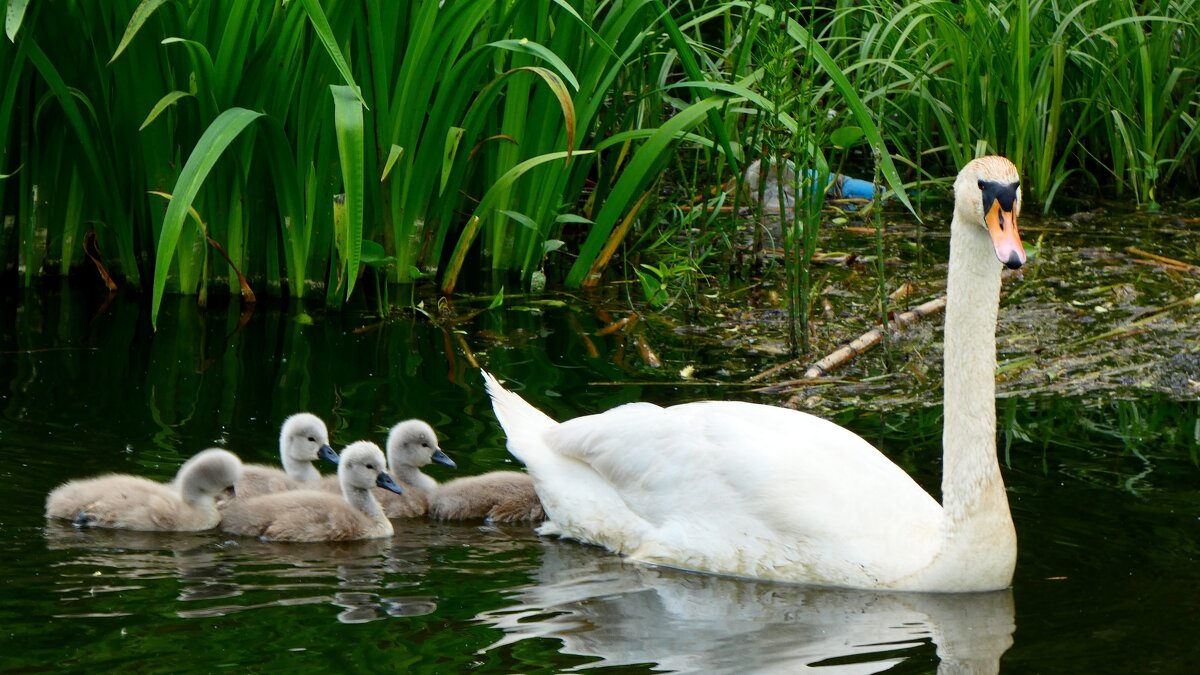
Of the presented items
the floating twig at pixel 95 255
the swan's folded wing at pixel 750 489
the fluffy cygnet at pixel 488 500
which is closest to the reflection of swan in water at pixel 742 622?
the swan's folded wing at pixel 750 489

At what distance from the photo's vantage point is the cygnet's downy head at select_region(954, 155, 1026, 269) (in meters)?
4.92

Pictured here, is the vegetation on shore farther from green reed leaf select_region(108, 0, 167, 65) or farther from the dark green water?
the dark green water

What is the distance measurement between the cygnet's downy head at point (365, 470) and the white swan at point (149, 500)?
0.37m

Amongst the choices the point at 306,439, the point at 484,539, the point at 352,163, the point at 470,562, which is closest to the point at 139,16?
the point at 352,163

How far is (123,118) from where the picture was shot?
7949 mm

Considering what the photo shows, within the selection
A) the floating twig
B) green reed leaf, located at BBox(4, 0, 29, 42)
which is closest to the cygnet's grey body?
green reed leaf, located at BBox(4, 0, 29, 42)

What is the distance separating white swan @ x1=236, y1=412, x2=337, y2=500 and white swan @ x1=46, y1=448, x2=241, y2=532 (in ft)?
0.83

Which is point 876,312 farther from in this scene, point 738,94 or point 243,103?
point 243,103

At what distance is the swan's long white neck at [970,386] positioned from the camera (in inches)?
200

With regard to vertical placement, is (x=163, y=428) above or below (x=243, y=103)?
below

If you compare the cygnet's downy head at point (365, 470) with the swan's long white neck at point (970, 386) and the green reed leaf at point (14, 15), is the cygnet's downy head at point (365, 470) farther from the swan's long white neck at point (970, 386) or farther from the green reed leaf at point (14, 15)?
the green reed leaf at point (14, 15)

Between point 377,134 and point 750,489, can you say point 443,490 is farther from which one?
point 377,134

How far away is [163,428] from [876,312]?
3.52m

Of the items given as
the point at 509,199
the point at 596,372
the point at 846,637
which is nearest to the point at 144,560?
the point at 846,637
